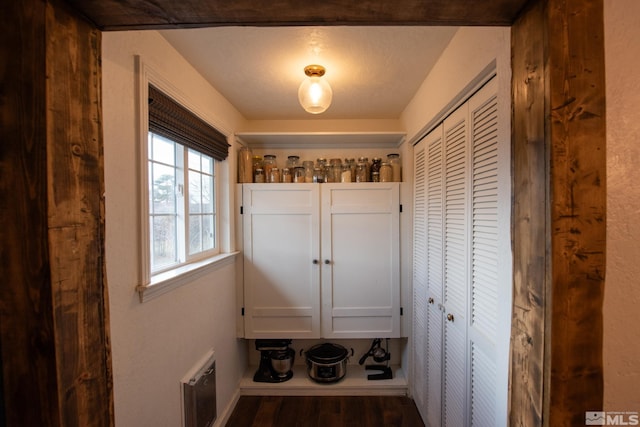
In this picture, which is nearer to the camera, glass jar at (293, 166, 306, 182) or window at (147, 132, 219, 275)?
window at (147, 132, 219, 275)

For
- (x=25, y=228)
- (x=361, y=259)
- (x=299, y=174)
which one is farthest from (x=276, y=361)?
(x=25, y=228)

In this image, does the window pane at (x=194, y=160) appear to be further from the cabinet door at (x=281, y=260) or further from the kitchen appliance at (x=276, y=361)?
the kitchen appliance at (x=276, y=361)

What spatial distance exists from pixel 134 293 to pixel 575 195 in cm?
142

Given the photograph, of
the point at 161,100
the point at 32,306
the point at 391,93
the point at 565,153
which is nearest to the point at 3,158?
the point at 32,306

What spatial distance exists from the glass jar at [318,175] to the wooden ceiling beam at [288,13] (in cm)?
162

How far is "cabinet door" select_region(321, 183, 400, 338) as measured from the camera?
2.20 metres

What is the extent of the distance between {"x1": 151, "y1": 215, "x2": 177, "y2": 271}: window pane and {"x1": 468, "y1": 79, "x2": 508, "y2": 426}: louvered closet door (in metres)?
1.54

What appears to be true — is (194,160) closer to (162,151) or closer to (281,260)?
(162,151)

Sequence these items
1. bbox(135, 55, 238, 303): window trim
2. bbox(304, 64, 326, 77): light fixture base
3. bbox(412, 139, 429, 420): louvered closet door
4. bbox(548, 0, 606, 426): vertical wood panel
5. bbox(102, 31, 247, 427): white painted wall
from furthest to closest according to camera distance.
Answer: bbox(412, 139, 429, 420): louvered closet door
bbox(304, 64, 326, 77): light fixture base
bbox(135, 55, 238, 303): window trim
bbox(102, 31, 247, 427): white painted wall
bbox(548, 0, 606, 426): vertical wood panel

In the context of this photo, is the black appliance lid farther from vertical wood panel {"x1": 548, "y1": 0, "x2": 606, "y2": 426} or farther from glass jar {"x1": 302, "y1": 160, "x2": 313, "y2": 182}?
vertical wood panel {"x1": 548, "y1": 0, "x2": 606, "y2": 426}

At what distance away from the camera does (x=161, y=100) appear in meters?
1.22

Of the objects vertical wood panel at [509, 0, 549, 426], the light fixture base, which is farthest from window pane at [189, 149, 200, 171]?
vertical wood panel at [509, 0, 549, 426]

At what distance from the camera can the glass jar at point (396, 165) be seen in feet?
7.52

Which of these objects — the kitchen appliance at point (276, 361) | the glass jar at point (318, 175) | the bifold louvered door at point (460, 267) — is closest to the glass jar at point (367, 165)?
the glass jar at point (318, 175)
